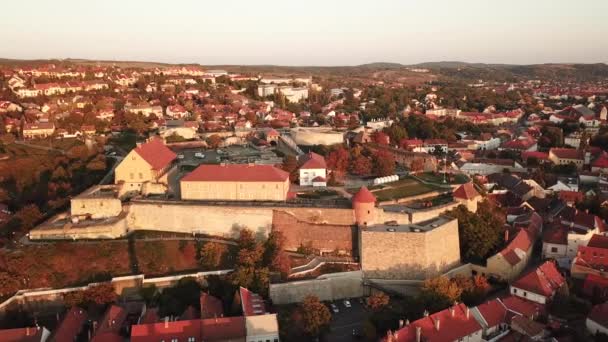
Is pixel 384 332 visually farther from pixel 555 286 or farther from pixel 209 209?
pixel 209 209

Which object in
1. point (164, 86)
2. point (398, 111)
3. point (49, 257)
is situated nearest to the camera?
point (49, 257)

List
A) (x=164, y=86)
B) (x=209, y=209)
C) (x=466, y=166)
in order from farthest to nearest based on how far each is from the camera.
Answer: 1. (x=164, y=86)
2. (x=466, y=166)
3. (x=209, y=209)

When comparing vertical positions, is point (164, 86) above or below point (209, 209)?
above

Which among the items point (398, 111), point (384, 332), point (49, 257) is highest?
point (398, 111)

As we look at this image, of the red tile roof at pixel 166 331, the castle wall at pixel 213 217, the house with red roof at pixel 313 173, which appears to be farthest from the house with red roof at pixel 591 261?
the red tile roof at pixel 166 331

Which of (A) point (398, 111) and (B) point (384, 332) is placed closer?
(B) point (384, 332)

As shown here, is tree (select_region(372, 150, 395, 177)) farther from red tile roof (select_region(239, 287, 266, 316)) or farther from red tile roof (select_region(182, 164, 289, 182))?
red tile roof (select_region(239, 287, 266, 316))

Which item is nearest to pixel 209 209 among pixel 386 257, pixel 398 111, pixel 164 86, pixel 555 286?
pixel 386 257
